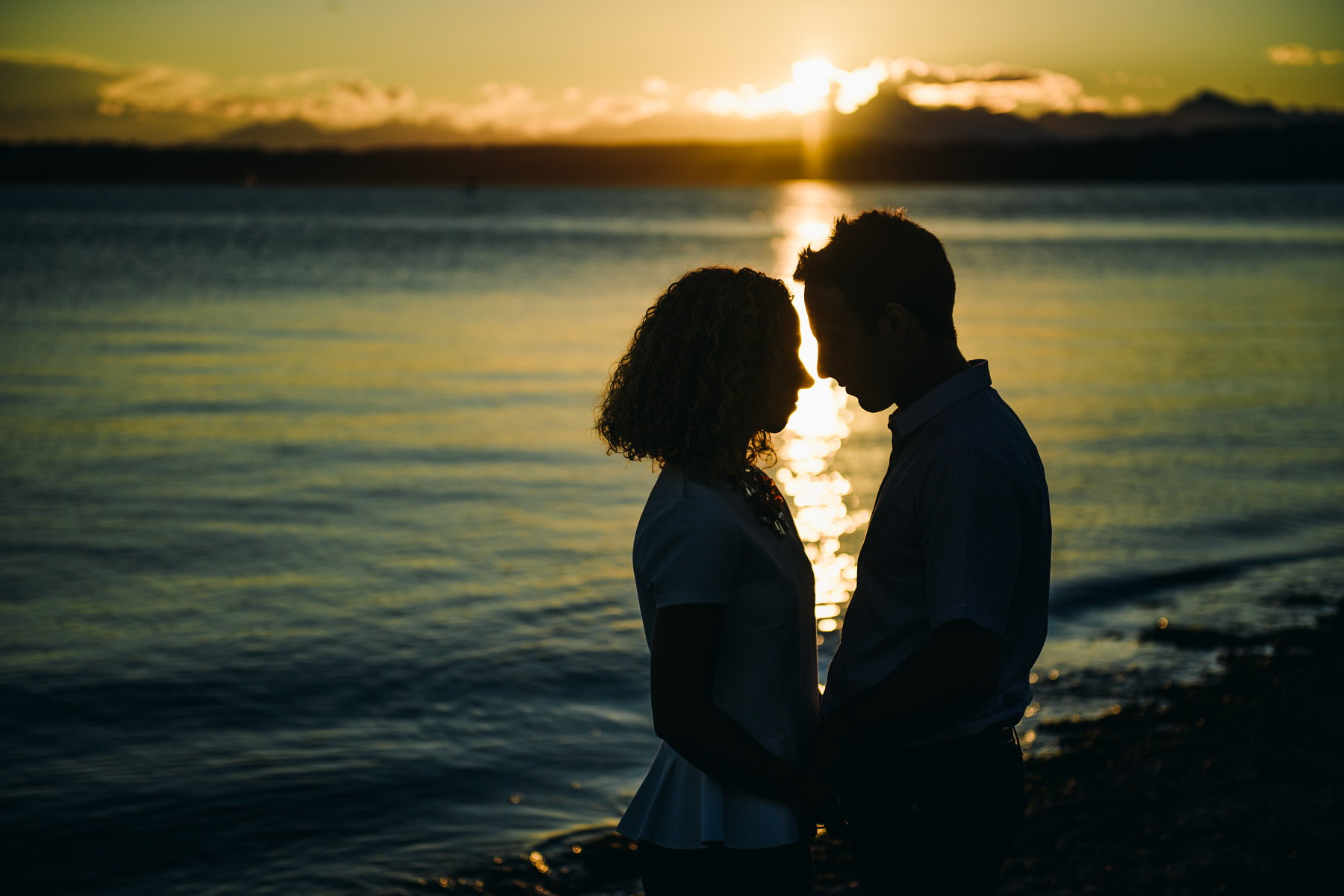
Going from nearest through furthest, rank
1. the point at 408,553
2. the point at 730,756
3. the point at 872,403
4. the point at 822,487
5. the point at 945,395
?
1. the point at 730,756
2. the point at 945,395
3. the point at 872,403
4. the point at 408,553
5. the point at 822,487

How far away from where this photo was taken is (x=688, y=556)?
2.38 m

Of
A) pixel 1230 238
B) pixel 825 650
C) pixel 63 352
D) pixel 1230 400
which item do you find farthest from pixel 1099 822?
pixel 1230 238

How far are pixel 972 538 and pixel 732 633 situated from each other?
57 cm

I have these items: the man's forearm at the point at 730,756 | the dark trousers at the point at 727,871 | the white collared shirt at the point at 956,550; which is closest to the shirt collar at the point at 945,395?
the white collared shirt at the point at 956,550

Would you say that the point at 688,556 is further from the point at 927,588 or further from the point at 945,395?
the point at 945,395

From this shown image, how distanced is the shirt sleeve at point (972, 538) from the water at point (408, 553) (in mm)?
4457

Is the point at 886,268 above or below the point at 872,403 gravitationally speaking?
above

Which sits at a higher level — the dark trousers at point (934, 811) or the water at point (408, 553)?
the dark trousers at point (934, 811)

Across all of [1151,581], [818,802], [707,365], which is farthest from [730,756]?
[1151,581]

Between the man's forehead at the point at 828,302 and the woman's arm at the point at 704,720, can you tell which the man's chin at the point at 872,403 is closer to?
the man's forehead at the point at 828,302

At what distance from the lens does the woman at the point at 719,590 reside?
2.42 meters

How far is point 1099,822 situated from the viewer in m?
5.94

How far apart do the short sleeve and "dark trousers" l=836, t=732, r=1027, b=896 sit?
1.85 ft

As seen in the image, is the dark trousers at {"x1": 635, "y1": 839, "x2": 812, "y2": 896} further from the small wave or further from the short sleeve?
the small wave
